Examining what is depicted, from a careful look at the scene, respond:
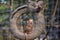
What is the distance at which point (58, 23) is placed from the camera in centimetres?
121

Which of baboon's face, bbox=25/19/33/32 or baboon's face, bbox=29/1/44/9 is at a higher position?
baboon's face, bbox=29/1/44/9

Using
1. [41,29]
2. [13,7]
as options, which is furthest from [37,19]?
[13,7]

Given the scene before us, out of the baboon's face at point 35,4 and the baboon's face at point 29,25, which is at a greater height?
the baboon's face at point 35,4

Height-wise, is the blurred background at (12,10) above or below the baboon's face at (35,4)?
below

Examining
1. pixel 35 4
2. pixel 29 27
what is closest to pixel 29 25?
pixel 29 27

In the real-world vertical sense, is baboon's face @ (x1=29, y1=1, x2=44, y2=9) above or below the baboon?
above

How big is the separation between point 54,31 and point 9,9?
33cm

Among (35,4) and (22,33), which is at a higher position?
(35,4)

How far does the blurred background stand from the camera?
1179mm

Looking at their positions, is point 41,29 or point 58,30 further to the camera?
point 58,30

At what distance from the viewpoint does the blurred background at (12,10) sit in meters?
1.18

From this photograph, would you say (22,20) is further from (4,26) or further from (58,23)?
(58,23)

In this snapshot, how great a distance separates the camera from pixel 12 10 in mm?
1170

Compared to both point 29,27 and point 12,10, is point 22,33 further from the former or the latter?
point 12,10
